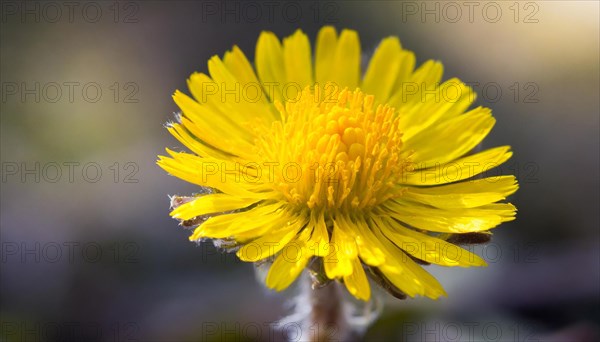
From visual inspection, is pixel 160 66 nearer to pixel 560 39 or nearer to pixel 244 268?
pixel 244 268

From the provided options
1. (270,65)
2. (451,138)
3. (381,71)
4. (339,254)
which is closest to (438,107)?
(451,138)

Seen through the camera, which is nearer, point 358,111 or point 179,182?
point 358,111

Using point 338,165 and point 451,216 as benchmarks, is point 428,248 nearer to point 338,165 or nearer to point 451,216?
point 451,216

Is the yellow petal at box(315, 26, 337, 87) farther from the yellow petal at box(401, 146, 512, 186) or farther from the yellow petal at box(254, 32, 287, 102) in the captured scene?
the yellow petal at box(401, 146, 512, 186)

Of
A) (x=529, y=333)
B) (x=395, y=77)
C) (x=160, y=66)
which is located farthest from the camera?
(x=160, y=66)


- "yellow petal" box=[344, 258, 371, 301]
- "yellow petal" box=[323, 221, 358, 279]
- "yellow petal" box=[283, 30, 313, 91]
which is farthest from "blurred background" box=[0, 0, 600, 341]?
"yellow petal" box=[344, 258, 371, 301]

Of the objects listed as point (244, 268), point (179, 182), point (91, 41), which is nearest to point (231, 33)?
point (91, 41)
